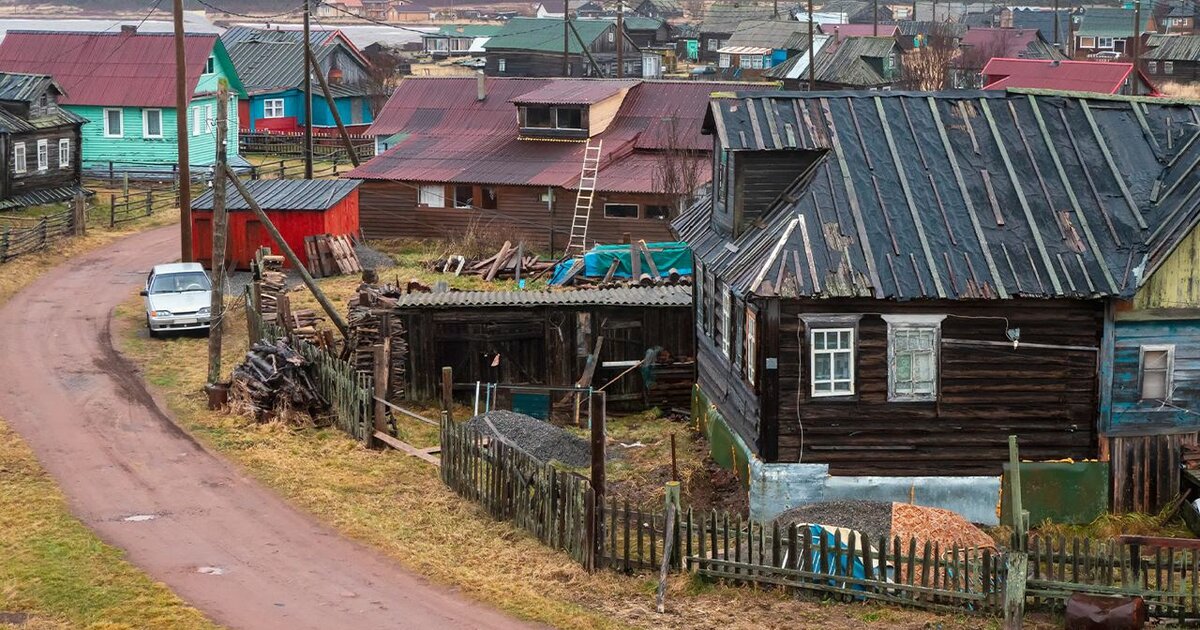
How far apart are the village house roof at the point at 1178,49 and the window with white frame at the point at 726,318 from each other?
8018cm

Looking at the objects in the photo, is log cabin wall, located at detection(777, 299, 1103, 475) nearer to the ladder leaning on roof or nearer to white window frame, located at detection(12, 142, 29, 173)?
the ladder leaning on roof

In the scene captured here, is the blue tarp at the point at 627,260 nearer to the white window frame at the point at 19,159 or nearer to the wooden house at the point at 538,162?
the wooden house at the point at 538,162

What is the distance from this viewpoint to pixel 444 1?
185 metres

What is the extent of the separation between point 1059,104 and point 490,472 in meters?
11.3

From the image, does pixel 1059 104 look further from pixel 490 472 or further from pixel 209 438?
pixel 209 438

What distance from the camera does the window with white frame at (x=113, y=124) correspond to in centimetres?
6059

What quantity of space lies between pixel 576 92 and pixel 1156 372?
101 feet

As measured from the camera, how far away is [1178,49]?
316 feet

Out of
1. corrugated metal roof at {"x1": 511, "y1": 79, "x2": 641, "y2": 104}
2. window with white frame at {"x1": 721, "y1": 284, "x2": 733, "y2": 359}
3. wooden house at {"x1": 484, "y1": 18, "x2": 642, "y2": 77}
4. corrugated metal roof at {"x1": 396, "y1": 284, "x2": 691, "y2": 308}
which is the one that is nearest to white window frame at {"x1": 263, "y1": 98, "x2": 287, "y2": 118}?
wooden house at {"x1": 484, "y1": 18, "x2": 642, "y2": 77}

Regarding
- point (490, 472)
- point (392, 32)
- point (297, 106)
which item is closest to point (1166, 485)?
point (490, 472)

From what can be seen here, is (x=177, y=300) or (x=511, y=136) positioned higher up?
(x=511, y=136)

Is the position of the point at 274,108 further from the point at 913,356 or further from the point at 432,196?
the point at 913,356

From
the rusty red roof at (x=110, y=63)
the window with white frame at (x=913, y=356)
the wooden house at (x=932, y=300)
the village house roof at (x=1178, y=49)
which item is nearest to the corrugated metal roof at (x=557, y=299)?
the wooden house at (x=932, y=300)

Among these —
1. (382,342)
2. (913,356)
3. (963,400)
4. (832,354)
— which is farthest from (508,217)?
(963,400)
